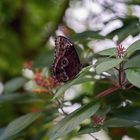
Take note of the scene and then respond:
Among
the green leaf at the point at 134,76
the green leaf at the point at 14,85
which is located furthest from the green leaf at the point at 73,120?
the green leaf at the point at 14,85

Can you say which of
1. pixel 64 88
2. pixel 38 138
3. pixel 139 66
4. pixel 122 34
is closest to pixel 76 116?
pixel 64 88

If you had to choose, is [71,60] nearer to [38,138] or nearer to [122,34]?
[122,34]

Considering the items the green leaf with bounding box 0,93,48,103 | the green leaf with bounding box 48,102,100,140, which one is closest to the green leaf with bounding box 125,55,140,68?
the green leaf with bounding box 48,102,100,140

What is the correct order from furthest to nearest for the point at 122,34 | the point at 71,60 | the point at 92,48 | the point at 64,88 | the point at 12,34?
the point at 12,34 → the point at 92,48 → the point at 122,34 → the point at 71,60 → the point at 64,88

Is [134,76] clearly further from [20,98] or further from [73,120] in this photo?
[20,98]

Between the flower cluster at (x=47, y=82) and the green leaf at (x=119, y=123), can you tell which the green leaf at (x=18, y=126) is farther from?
the green leaf at (x=119, y=123)

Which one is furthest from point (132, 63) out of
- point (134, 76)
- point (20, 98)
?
point (20, 98)

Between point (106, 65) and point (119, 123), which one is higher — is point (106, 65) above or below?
above

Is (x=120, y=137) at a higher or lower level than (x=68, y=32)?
lower
